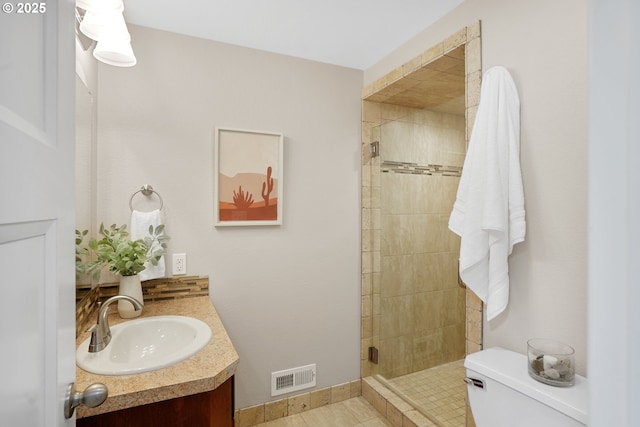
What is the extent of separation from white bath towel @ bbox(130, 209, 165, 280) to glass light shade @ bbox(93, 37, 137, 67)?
751 mm

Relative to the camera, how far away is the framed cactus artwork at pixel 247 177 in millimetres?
1941

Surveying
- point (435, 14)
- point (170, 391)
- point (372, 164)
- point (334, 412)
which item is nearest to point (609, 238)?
point (170, 391)

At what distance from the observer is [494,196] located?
1.30m

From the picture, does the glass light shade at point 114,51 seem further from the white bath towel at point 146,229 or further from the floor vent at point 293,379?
the floor vent at point 293,379

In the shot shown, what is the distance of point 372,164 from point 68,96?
1.96 metres

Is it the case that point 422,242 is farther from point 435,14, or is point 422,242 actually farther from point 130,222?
point 130,222

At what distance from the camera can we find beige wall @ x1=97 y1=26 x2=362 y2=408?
179cm

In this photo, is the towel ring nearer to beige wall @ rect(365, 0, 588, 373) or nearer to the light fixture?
the light fixture

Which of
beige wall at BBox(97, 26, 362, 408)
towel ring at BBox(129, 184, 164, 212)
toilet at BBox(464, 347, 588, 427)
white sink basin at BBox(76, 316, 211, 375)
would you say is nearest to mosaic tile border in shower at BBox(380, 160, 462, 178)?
beige wall at BBox(97, 26, 362, 408)

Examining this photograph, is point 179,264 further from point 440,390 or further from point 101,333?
point 440,390

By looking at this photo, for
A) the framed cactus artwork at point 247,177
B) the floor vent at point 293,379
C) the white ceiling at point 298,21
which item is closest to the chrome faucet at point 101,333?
the framed cactus artwork at point 247,177

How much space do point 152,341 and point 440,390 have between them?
76.8 inches

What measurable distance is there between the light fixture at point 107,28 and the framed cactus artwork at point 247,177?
0.68 metres

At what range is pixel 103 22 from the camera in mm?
1208
